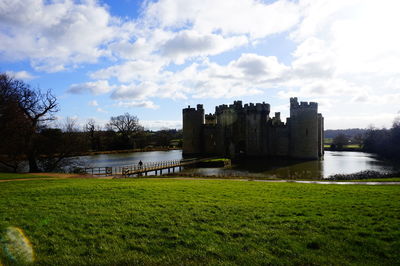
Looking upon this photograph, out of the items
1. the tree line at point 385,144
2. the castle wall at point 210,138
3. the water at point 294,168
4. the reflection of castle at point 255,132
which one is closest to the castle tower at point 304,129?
the reflection of castle at point 255,132

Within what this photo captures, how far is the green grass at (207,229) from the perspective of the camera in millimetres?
4621

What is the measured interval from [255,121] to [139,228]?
120 ft

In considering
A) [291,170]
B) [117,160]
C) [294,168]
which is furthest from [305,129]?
[117,160]

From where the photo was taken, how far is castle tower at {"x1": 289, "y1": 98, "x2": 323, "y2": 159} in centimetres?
3641

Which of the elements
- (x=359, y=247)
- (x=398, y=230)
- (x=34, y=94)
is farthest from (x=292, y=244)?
(x=34, y=94)

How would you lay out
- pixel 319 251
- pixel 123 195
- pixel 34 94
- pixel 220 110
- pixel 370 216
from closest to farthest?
pixel 319 251 < pixel 370 216 < pixel 123 195 < pixel 34 94 < pixel 220 110

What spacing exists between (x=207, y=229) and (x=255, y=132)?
118 feet

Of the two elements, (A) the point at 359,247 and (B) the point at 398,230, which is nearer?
(A) the point at 359,247

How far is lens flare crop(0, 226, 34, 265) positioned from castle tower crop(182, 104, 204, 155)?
3872 centimetres

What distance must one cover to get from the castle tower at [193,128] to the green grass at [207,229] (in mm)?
35275

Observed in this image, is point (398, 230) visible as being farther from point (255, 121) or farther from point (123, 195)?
point (255, 121)

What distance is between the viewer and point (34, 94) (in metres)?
25.3

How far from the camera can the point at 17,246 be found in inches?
199

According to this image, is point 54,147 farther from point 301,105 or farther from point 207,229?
point 301,105
